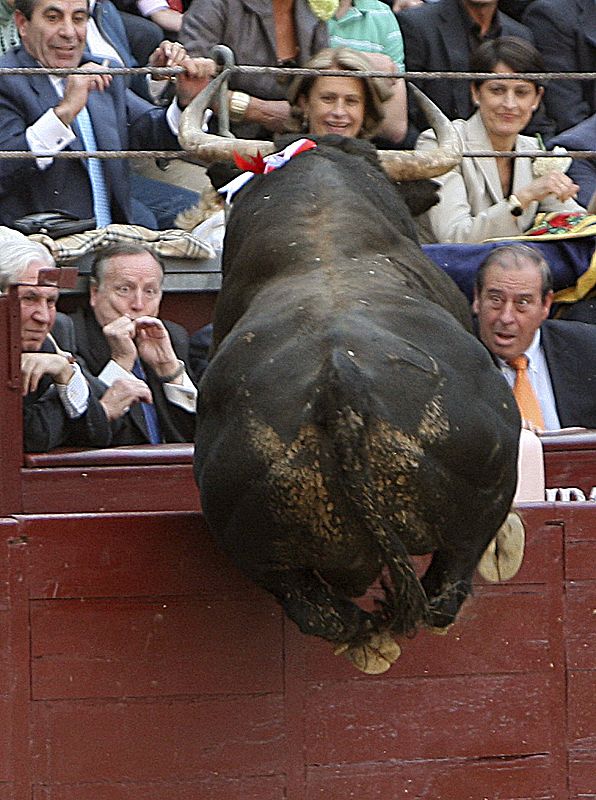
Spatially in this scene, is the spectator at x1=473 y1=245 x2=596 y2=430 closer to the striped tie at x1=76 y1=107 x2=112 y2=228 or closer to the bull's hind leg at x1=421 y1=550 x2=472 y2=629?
the striped tie at x1=76 y1=107 x2=112 y2=228

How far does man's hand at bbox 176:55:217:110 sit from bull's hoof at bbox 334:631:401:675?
2529mm

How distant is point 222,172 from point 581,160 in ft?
7.30

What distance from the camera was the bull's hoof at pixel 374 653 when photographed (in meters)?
3.73

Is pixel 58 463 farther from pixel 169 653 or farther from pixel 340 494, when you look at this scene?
pixel 340 494

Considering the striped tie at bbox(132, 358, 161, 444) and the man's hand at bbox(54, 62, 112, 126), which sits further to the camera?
the man's hand at bbox(54, 62, 112, 126)

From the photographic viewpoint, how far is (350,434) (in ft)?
10.7

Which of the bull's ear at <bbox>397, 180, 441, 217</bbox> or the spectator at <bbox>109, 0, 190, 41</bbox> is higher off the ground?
the spectator at <bbox>109, 0, 190, 41</bbox>

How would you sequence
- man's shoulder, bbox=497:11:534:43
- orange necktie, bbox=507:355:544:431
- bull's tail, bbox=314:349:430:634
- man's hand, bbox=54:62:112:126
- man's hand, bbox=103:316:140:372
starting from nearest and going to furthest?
bull's tail, bbox=314:349:430:634, man's hand, bbox=103:316:140:372, orange necktie, bbox=507:355:544:431, man's hand, bbox=54:62:112:126, man's shoulder, bbox=497:11:534:43

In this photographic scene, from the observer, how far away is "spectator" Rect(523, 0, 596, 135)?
24.1ft

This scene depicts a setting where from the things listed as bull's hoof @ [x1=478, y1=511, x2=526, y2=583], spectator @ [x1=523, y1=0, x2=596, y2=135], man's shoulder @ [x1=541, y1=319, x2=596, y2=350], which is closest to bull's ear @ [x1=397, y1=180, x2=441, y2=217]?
man's shoulder @ [x1=541, y1=319, x2=596, y2=350]

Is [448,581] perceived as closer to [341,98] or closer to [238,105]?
[341,98]

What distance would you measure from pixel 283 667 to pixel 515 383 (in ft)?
5.49

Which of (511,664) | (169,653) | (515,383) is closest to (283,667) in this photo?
(169,653)

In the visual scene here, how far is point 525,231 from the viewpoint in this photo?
247 inches
